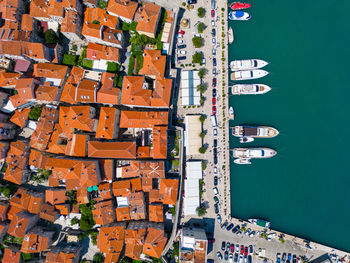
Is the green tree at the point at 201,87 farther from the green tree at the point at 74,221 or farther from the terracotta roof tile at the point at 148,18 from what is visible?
the green tree at the point at 74,221

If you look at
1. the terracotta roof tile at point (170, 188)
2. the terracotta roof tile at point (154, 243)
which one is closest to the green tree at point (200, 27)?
the terracotta roof tile at point (170, 188)

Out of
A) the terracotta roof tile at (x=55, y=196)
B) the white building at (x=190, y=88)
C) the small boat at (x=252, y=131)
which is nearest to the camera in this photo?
the terracotta roof tile at (x=55, y=196)

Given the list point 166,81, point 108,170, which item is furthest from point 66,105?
point 166,81

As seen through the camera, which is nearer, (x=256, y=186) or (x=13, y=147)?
(x=13, y=147)

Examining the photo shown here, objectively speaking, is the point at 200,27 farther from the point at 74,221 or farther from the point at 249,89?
the point at 74,221

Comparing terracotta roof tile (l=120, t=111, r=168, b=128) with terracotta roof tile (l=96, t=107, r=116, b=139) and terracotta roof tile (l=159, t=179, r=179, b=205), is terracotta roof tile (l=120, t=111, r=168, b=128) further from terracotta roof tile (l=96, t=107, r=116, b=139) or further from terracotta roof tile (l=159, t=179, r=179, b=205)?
terracotta roof tile (l=159, t=179, r=179, b=205)

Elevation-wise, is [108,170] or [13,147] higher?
[13,147]

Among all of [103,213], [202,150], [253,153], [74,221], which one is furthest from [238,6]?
[74,221]

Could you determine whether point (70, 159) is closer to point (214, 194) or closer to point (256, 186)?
point (214, 194)
